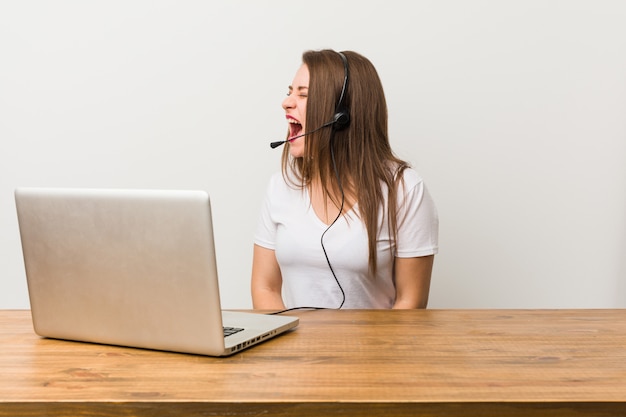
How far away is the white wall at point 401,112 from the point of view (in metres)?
2.71

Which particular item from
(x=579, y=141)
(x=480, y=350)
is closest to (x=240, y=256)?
(x=579, y=141)

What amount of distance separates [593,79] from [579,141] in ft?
0.72

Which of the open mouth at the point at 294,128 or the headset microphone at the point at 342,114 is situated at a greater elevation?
the headset microphone at the point at 342,114

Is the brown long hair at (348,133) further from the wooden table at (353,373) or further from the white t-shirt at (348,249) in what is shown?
the wooden table at (353,373)

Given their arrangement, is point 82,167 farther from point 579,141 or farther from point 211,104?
point 579,141

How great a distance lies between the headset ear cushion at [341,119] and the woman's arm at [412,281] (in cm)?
39

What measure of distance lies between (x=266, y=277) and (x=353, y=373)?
3.40 feet

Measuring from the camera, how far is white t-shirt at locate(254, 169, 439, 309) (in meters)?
2.01

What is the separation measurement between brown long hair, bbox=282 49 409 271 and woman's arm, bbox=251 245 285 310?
0.73 ft

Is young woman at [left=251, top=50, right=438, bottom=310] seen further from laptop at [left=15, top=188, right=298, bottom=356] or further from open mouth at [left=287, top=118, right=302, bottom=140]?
laptop at [left=15, top=188, right=298, bottom=356]

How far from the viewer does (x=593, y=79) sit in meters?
2.73

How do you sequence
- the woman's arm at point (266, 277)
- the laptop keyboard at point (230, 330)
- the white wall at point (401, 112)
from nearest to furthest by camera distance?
the laptop keyboard at point (230, 330) → the woman's arm at point (266, 277) → the white wall at point (401, 112)

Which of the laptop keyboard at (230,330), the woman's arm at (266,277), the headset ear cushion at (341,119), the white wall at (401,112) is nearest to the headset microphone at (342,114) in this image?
the headset ear cushion at (341,119)

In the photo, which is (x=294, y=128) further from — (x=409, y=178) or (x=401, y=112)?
(x=401, y=112)
